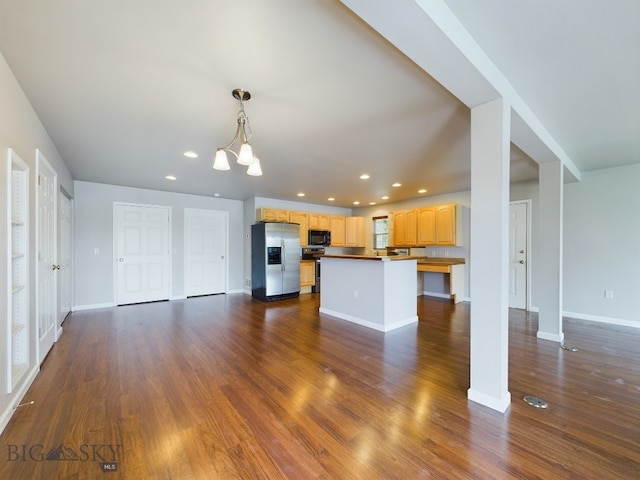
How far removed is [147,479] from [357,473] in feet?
3.60

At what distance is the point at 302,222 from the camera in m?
6.93

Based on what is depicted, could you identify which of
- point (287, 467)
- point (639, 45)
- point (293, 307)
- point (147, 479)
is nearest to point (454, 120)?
point (639, 45)

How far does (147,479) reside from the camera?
1359 millimetres

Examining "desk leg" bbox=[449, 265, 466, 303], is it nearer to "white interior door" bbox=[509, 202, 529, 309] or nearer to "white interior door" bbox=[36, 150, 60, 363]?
"white interior door" bbox=[509, 202, 529, 309]

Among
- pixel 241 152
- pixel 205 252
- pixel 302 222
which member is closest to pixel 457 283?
pixel 302 222

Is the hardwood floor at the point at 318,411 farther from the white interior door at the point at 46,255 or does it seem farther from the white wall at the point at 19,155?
the white interior door at the point at 46,255

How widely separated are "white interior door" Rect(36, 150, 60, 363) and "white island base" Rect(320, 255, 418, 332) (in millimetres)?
3542

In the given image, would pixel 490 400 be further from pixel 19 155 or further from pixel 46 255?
pixel 46 255

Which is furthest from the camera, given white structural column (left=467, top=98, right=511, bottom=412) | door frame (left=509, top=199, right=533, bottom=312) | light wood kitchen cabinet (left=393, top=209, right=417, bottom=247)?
light wood kitchen cabinet (left=393, top=209, right=417, bottom=247)

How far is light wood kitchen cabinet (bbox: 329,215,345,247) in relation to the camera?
7.46 m

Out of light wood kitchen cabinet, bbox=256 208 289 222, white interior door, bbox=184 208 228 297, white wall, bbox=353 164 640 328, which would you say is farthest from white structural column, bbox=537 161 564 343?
white interior door, bbox=184 208 228 297

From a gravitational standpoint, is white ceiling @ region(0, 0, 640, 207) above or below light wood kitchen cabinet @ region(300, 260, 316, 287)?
above

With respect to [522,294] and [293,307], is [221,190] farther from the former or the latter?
[522,294]

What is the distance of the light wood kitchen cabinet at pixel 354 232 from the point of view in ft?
25.1
